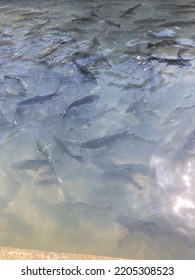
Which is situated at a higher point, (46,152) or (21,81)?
(21,81)

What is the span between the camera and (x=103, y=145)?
196 inches

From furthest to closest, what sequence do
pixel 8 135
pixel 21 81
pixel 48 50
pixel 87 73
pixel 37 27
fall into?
pixel 37 27 → pixel 48 50 → pixel 87 73 → pixel 21 81 → pixel 8 135

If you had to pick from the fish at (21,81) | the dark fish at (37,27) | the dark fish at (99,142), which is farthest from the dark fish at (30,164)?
the dark fish at (37,27)

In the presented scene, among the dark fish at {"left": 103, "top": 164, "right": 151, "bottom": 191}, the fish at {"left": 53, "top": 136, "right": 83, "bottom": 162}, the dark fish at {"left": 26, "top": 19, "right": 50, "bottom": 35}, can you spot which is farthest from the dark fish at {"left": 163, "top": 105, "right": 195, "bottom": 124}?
the dark fish at {"left": 26, "top": 19, "right": 50, "bottom": 35}

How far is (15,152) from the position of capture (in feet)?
17.0

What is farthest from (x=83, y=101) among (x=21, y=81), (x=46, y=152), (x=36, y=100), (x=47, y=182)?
(x=47, y=182)

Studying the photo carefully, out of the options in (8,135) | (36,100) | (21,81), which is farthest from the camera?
(21,81)

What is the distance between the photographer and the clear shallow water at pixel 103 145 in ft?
12.3

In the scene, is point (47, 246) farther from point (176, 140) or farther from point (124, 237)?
point (176, 140)

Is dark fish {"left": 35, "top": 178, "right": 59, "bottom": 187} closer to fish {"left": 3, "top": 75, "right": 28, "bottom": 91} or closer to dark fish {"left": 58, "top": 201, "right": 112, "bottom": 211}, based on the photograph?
dark fish {"left": 58, "top": 201, "right": 112, "bottom": 211}

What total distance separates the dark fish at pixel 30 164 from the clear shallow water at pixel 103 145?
0.02 meters

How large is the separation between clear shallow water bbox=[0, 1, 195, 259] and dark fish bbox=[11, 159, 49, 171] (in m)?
0.02

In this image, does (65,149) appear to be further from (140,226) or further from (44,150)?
Answer: (140,226)

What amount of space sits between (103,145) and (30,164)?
1130mm
